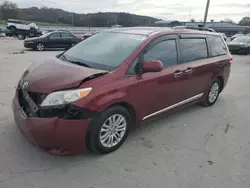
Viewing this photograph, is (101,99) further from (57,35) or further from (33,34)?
(33,34)

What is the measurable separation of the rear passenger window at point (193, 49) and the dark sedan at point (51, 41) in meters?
13.3

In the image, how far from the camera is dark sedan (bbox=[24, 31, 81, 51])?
15.6 meters

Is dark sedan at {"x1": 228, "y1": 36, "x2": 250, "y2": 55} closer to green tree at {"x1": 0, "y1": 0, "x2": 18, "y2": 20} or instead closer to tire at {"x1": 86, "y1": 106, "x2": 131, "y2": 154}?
tire at {"x1": 86, "y1": 106, "x2": 131, "y2": 154}

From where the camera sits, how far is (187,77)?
4.18 metres

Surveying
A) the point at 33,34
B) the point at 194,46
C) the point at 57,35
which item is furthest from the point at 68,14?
the point at 194,46

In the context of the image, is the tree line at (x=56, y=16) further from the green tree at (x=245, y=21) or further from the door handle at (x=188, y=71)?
the green tree at (x=245, y=21)

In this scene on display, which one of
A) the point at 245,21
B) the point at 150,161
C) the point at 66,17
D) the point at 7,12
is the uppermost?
the point at 245,21

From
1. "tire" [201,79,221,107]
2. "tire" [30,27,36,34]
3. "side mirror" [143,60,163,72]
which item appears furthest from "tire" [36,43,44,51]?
"tire" [30,27,36,34]

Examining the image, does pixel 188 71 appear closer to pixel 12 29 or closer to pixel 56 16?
pixel 12 29

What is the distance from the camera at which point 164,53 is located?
3791mm

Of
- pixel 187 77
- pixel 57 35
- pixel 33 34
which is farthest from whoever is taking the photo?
pixel 33 34

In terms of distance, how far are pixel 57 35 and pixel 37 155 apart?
15018 mm

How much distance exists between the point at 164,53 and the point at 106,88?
134cm

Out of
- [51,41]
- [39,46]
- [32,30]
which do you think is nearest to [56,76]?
[39,46]
